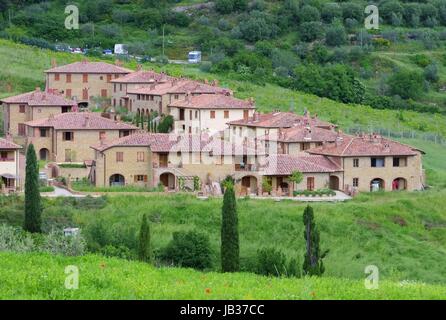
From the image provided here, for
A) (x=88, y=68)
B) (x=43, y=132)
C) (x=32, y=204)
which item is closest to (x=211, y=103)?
(x=43, y=132)

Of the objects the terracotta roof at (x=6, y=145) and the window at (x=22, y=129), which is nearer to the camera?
the terracotta roof at (x=6, y=145)

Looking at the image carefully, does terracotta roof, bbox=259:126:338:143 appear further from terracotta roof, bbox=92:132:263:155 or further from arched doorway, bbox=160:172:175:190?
arched doorway, bbox=160:172:175:190

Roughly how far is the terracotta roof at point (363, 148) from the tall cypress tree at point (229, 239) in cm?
1943

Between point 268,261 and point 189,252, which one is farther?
point 189,252

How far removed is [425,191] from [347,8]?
202 ft

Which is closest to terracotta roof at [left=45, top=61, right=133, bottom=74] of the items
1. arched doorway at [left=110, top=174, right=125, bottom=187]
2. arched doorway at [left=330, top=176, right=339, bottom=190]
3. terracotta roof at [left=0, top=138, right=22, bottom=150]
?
arched doorway at [left=110, top=174, right=125, bottom=187]

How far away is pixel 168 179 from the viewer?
2425 inches

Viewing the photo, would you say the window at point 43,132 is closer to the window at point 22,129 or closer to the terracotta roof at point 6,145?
the window at point 22,129

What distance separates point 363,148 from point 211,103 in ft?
38.7

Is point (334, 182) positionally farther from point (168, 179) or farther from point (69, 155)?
point (69, 155)

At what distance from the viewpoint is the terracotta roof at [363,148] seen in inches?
2443

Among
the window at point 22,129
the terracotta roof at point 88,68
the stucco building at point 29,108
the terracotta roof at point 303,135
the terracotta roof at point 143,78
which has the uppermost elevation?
the terracotta roof at point 88,68

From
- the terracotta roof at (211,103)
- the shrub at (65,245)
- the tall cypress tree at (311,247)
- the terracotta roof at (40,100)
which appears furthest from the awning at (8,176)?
the tall cypress tree at (311,247)
